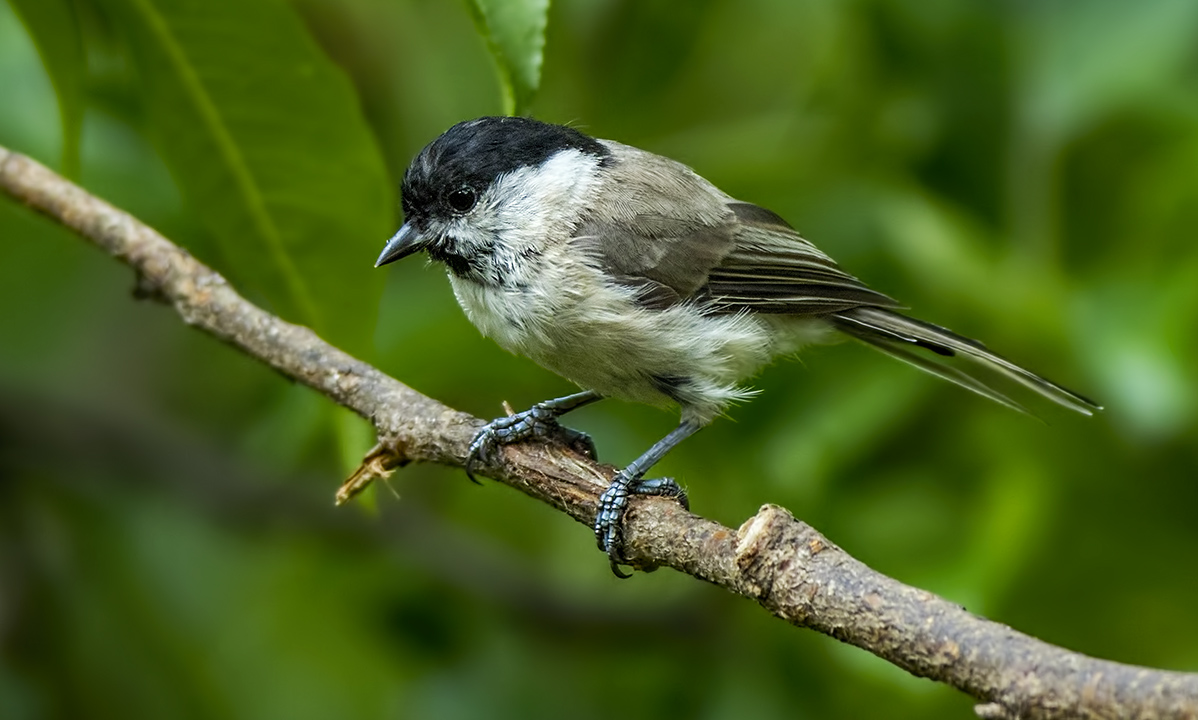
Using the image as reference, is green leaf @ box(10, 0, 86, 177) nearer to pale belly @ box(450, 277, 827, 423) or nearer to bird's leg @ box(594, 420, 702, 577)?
pale belly @ box(450, 277, 827, 423)

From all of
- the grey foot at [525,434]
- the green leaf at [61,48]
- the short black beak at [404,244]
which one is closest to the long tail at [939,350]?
the grey foot at [525,434]

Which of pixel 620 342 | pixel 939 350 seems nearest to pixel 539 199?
pixel 620 342

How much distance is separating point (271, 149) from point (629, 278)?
0.90 meters

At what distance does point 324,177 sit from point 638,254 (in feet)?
2.92

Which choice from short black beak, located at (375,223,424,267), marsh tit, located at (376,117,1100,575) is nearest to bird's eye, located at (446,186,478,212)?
marsh tit, located at (376,117,1100,575)

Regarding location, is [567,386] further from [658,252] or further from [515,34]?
[515,34]

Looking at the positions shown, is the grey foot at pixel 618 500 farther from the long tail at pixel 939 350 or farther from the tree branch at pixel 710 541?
the long tail at pixel 939 350

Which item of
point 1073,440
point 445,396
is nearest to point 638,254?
point 445,396

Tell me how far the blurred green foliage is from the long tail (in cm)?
5

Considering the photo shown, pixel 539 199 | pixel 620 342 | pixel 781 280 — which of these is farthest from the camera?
pixel 781 280

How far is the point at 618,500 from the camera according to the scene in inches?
87.5

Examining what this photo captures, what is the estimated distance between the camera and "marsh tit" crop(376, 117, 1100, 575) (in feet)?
9.11

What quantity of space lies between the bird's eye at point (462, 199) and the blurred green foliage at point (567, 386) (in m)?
0.22

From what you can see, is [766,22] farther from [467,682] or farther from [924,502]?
[467,682]
